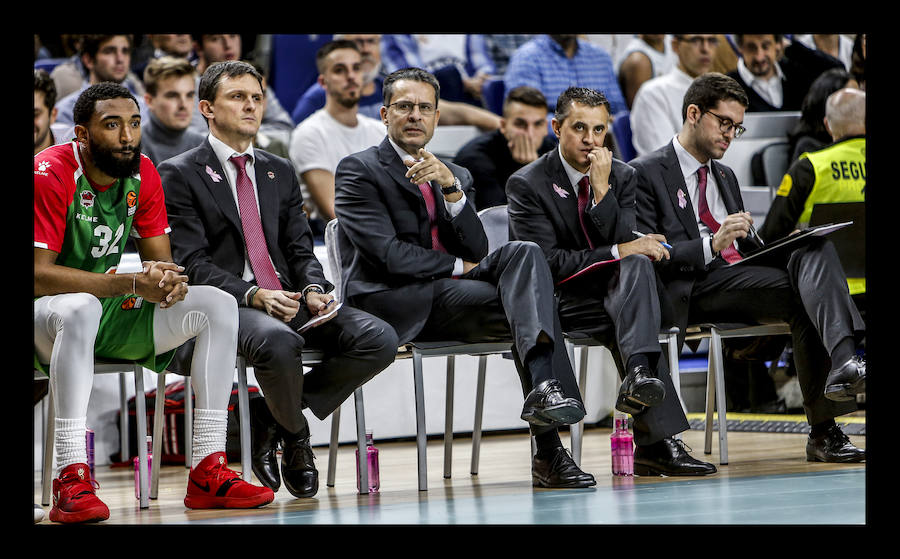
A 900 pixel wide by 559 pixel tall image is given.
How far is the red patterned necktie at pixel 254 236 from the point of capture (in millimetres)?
3586

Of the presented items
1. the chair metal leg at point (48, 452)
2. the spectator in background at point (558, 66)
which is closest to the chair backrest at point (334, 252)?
the chair metal leg at point (48, 452)

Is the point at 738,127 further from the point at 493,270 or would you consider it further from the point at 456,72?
the point at 456,72

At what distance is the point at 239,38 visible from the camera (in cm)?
610

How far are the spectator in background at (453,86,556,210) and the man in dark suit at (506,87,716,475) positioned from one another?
5.23 feet

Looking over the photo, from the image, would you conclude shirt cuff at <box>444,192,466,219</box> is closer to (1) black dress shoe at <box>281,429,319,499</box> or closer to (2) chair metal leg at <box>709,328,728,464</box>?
(1) black dress shoe at <box>281,429,319,499</box>

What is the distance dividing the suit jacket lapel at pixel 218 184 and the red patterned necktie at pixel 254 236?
0.03 m

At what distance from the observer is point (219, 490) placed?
3.18 meters

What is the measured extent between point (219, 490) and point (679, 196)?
6.48ft

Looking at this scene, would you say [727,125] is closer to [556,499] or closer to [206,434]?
[556,499]

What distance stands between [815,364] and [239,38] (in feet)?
11.8

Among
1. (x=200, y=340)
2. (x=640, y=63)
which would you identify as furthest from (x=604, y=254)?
(x=640, y=63)

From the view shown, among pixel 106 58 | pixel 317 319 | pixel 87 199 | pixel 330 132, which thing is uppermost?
pixel 106 58
